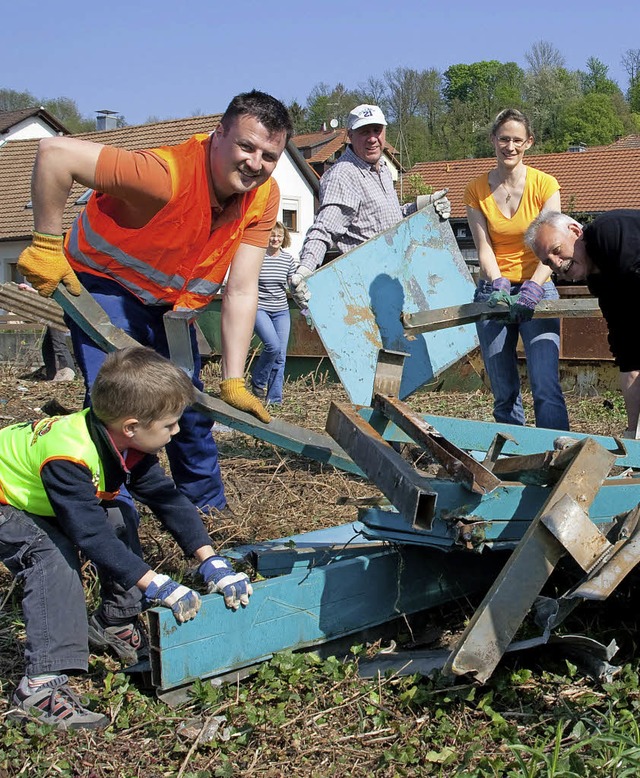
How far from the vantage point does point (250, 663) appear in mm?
2682

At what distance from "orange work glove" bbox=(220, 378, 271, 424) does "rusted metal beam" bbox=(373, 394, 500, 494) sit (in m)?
0.61

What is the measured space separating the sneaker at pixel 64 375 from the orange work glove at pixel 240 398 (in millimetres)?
5431

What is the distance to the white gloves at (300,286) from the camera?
16.8 ft

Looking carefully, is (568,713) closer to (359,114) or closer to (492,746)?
(492,746)

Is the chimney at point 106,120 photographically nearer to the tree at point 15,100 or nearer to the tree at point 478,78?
the tree at point 15,100

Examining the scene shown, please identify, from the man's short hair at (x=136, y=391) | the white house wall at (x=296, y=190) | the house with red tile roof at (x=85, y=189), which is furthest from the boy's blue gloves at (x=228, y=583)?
the white house wall at (x=296, y=190)

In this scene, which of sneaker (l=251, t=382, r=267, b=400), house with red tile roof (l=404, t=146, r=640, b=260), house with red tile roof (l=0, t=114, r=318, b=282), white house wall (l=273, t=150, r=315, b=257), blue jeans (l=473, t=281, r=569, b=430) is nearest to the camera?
blue jeans (l=473, t=281, r=569, b=430)

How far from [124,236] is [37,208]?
14.4 inches

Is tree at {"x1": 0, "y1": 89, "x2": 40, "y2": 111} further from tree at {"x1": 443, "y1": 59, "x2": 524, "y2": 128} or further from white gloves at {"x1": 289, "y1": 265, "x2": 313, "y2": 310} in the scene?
white gloves at {"x1": 289, "y1": 265, "x2": 313, "y2": 310}

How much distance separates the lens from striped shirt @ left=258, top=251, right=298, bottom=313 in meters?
7.54

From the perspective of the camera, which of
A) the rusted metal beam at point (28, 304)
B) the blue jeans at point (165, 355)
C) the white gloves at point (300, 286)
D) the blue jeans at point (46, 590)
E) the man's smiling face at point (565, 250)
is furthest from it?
the rusted metal beam at point (28, 304)

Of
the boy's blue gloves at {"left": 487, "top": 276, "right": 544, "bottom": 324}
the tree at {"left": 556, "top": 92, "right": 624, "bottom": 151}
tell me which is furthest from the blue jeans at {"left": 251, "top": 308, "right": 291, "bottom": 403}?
the tree at {"left": 556, "top": 92, "right": 624, "bottom": 151}

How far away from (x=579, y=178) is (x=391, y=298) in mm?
32101

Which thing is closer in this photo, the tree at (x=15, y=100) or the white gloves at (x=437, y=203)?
the white gloves at (x=437, y=203)
